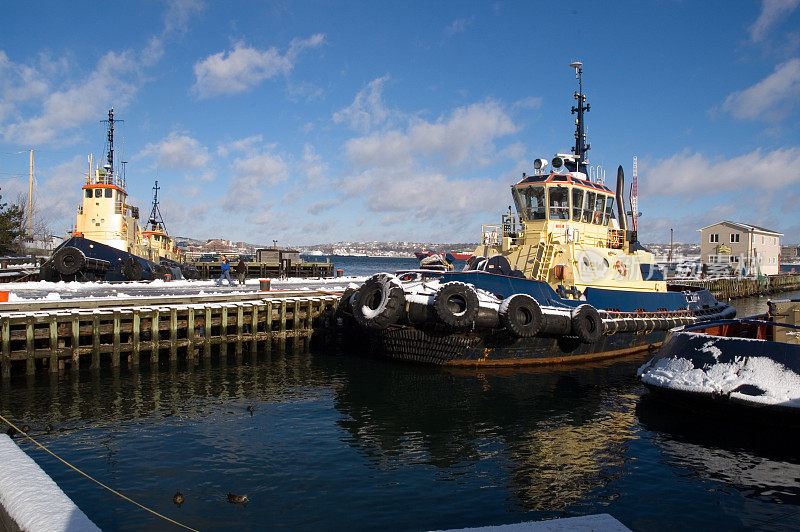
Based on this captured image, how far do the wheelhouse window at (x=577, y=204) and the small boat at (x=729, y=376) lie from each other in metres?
7.48

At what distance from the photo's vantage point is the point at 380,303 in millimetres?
14242

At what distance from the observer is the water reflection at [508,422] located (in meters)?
8.46

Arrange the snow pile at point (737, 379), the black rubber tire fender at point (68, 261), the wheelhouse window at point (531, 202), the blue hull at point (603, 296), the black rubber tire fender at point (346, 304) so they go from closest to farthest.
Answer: the snow pile at point (737, 379) → the blue hull at point (603, 296) → the black rubber tire fender at point (346, 304) → the wheelhouse window at point (531, 202) → the black rubber tire fender at point (68, 261)

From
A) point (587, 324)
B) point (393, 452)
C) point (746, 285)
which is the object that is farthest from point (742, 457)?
point (746, 285)

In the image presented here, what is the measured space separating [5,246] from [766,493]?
46308 mm

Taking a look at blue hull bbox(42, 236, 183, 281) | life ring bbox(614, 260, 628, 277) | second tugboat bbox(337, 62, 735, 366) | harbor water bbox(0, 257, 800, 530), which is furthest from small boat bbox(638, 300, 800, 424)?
blue hull bbox(42, 236, 183, 281)

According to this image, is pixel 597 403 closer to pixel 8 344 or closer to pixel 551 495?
pixel 551 495

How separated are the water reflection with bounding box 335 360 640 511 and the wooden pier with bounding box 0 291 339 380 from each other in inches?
155

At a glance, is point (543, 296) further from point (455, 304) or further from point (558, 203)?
point (558, 203)

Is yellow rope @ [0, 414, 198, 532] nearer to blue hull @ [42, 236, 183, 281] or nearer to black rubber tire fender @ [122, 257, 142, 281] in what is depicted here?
blue hull @ [42, 236, 183, 281]

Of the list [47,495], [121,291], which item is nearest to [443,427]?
[47,495]

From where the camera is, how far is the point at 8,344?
1316 cm

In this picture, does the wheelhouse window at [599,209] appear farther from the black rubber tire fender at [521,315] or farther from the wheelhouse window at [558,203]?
the black rubber tire fender at [521,315]

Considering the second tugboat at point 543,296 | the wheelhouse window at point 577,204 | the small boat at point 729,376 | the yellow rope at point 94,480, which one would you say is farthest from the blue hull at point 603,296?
the yellow rope at point 94,480
